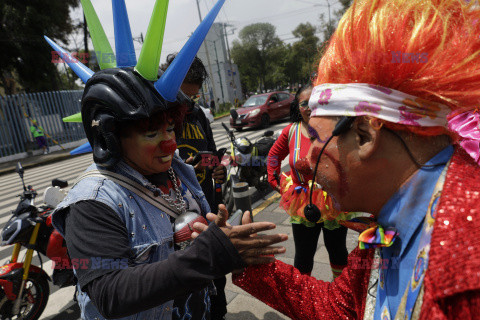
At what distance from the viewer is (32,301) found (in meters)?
2.92

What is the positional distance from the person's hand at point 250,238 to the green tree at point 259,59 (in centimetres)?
5091

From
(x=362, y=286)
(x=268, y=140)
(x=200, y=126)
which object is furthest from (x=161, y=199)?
(x=268, y=140)

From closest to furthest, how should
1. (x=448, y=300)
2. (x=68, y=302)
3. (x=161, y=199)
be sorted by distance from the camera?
(x=448, y=300), (x=161, y=199), (x=68, y=302)

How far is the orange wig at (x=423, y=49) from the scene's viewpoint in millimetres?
806

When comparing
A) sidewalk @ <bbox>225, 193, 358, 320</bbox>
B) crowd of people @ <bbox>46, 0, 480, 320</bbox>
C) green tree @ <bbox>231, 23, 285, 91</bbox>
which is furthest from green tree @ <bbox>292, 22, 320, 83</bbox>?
green tree @ <bbox>231, 23, 285, 91</bbox>

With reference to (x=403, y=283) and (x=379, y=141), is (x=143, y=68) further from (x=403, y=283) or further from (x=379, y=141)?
(x=403, y=283)

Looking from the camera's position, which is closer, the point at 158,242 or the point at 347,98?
the point at 347,98

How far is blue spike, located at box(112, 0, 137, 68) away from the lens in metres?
1.28

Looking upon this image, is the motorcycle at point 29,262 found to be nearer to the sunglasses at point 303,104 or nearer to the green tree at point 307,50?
the sunglasses at point 303,104

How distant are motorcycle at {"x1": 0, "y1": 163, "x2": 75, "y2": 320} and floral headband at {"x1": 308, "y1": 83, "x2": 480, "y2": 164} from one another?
9.48 feet

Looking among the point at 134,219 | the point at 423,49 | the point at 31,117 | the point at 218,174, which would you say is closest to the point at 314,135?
the point at 423,49

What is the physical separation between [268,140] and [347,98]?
543cm

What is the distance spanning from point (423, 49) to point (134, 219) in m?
1.14

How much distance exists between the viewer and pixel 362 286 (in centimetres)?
115
